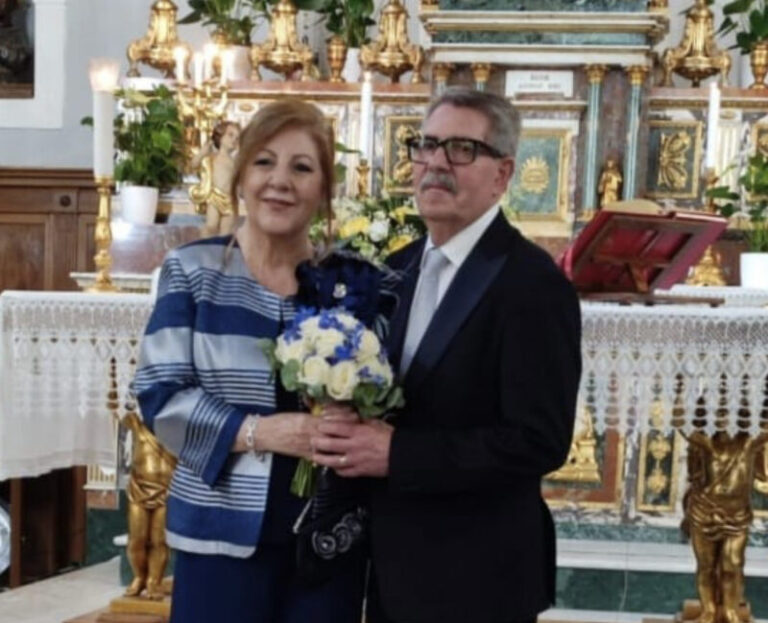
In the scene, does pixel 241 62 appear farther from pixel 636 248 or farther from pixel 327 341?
pixel 327 341

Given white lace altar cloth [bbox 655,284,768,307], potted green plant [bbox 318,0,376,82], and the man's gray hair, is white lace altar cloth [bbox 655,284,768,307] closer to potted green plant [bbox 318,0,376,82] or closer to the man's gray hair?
potted green plant [bbox 318,0,376,82]

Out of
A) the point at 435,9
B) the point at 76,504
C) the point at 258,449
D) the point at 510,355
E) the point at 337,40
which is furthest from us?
the point at 76,504

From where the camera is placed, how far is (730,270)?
4.47 m

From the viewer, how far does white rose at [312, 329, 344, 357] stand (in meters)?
1.79

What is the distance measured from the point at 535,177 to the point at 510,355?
2719 mm

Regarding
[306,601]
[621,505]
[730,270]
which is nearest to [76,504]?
[621,505]

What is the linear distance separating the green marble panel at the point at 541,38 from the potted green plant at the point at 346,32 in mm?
615

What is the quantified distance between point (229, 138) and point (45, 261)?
2796 mm

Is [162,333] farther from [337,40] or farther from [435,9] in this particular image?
[337,40]

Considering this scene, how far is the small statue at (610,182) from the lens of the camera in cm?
439

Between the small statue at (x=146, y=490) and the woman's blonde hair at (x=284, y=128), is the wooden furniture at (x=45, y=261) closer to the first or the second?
the small statue at (x=146, y=490)

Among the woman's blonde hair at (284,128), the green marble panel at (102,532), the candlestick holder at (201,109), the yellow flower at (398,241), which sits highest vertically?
the candlestick holder at (201,109)

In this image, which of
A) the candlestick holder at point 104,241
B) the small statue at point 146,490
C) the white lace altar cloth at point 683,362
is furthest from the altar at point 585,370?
the candlestick holder at point 104,241

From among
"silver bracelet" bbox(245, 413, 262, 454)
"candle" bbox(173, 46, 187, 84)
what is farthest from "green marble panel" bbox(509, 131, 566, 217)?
"silver bracelet" bbox(245, 413, 262, 454)
